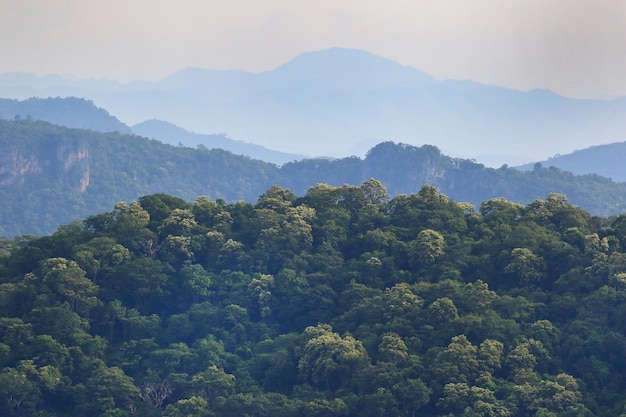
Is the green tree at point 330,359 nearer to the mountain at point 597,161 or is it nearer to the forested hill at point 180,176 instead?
the forested hill at point 180,176

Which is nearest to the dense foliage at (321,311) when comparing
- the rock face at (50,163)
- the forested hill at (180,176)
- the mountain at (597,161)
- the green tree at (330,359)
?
the green tree at (330,359)

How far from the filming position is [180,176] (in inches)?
5728

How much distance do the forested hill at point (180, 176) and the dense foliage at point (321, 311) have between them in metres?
82.4

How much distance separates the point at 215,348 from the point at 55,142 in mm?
105834

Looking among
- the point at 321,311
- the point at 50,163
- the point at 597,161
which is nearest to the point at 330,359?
the point at 321,311

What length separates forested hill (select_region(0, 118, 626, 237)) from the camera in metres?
129

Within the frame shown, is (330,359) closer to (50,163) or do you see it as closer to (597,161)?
(50,163)

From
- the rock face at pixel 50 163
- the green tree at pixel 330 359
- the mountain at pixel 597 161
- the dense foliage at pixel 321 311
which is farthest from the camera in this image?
the mountain at pixel 597 161

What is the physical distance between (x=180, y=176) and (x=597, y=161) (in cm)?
7251

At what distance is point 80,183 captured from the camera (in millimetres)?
137500

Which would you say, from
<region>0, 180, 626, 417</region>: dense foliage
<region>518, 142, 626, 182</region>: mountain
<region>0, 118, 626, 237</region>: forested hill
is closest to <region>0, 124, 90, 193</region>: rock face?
<region>0, 118, 626, 237</region>: forested hill

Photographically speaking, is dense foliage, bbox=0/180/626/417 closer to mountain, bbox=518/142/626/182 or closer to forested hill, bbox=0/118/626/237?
forested hill, bbox=0/118/626/237

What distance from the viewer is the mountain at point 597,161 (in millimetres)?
187000

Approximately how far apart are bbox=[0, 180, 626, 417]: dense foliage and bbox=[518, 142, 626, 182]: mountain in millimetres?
147211
